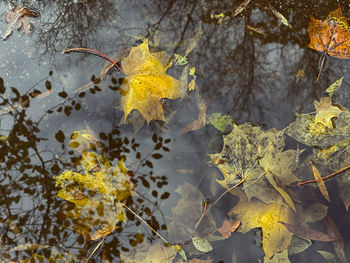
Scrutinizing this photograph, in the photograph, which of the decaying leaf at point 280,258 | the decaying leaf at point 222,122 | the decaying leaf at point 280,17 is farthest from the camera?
the decaying leaf at point 280,17

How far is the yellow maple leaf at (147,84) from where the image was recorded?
56.5 inches

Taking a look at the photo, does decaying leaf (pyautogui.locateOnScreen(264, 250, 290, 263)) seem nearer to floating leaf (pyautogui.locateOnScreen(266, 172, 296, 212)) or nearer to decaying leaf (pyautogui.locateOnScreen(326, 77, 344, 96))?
floating leaf (pyautogui.locateOnScreen(266, 172, 296, 212))

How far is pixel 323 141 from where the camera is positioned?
137 cm

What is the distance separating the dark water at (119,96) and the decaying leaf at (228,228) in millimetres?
31

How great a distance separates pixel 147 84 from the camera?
56.4 inches

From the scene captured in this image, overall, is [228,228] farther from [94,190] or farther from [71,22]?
[71,22]

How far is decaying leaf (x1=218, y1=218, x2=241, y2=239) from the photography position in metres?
1.34

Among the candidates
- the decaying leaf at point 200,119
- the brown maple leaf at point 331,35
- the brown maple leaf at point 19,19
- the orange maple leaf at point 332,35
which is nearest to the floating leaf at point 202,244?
the decaying leaf at point 200,119

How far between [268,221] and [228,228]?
175mm

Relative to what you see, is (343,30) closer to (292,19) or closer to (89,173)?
(292,19)

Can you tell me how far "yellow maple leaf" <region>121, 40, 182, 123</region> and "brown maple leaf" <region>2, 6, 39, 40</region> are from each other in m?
0.55

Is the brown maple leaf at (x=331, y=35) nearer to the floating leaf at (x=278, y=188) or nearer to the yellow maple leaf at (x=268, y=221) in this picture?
the floating leaf at (x=278, y=188)

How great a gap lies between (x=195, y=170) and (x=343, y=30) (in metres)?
0.99

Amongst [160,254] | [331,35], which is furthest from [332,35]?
[160,254]
